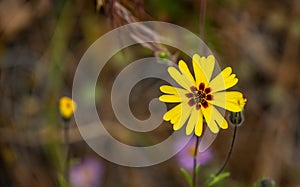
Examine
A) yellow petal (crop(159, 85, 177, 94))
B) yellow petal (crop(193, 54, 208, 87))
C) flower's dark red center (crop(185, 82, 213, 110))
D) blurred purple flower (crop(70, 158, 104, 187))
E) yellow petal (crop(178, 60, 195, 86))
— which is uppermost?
yellow petal (crop(193, 54, 208, 87))

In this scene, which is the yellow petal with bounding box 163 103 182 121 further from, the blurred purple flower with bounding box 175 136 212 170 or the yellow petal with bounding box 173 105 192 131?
the blurred purple flower with bounding box 175 136 212 170

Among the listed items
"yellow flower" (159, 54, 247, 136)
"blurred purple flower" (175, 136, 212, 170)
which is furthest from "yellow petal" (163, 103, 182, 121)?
"blurred purple flower" (175, 136, 212, 170)

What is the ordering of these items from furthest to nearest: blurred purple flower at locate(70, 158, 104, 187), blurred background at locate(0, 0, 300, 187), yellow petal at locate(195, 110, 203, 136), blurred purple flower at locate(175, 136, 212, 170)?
blurred background at locate(0, 0, 300, 187)
blurred purple flower at locate(70, 158, 104, 187)
blurred purple flower at locate(175, 136, 212, 170)
yellow petal at locate(195, 110, 203, 136)

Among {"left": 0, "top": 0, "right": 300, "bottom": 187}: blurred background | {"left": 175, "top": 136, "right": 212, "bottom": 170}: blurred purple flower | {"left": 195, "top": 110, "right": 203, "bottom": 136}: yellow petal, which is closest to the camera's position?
{"left": 195, "top": 110, "right": 203, "bottom": 136}: yellow petal

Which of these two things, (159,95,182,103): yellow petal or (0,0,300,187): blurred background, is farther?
(0,0,300,187): blurred background

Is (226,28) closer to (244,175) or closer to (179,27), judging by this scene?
(179,27)

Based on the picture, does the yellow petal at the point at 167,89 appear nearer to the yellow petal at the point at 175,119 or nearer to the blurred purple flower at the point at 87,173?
the yellow petal at the point at 175,119

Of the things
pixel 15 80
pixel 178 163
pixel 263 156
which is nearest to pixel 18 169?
pixel 15 80

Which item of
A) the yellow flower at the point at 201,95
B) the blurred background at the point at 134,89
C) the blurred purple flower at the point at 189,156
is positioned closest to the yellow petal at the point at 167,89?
the yellow flower at the point at 201,95
